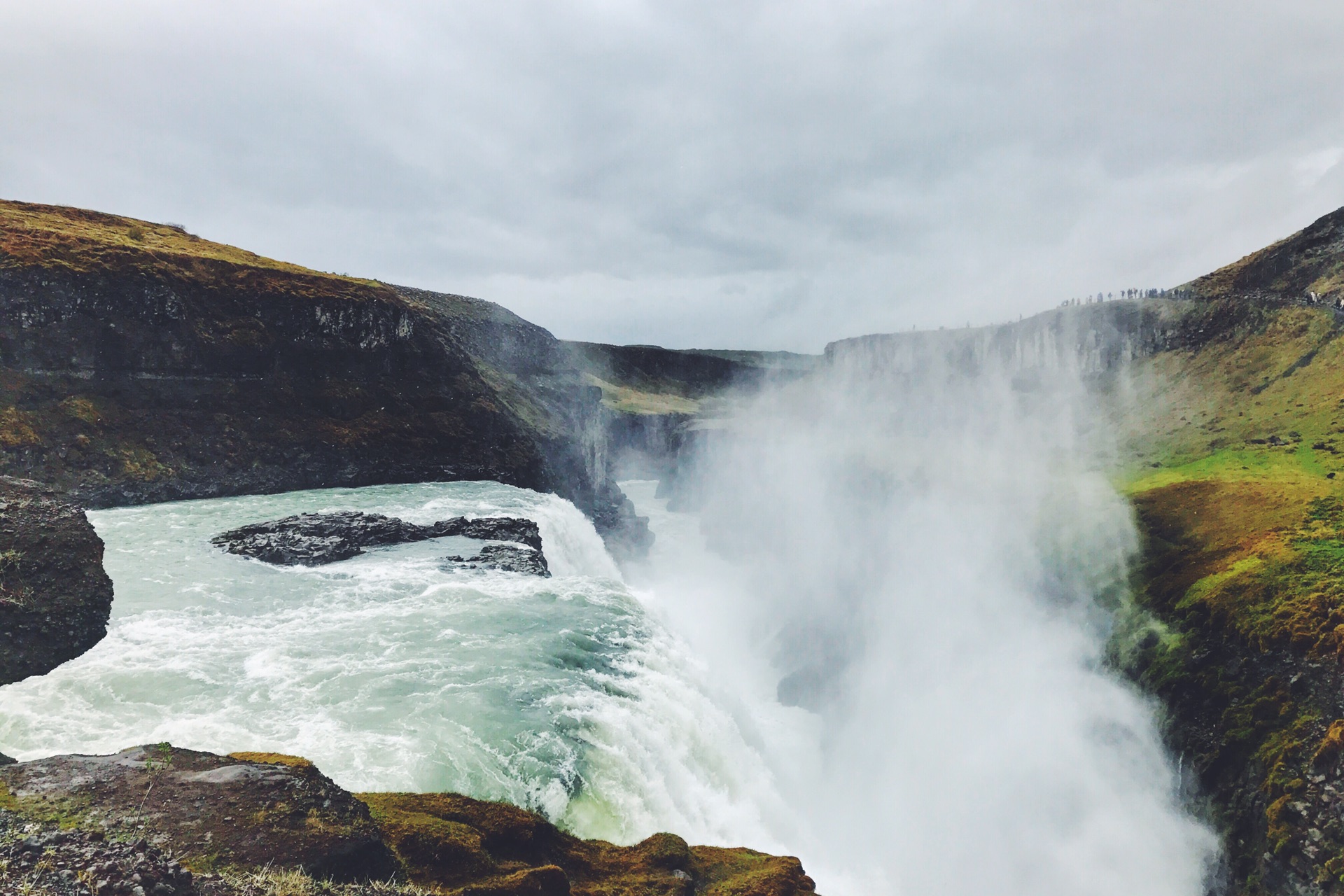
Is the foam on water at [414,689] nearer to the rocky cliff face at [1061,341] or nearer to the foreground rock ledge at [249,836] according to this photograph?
the foreground rock ledge at [249,836]

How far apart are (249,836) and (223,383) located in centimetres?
5612

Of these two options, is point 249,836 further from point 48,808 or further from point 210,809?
point 48,808

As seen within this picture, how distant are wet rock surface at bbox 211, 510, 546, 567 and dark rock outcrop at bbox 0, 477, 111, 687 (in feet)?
46.1

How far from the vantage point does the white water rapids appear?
659 inches

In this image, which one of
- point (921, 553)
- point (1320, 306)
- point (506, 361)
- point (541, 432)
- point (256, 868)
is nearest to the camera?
point (256, 868)

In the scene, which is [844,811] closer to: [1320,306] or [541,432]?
[541,432]

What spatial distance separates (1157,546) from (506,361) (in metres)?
81.5

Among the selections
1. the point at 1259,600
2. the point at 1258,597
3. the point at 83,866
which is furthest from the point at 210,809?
the point at 1258,597

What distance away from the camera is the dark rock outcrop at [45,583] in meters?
15.7

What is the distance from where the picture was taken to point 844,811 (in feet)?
108

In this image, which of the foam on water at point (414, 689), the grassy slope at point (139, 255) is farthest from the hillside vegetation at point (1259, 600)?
the grassy slope at point (139, 255)

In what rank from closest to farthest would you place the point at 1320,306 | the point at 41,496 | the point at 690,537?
the point at 41,496, the point at 1320,306, the point at 690,537

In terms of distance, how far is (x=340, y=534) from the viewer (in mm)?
35062

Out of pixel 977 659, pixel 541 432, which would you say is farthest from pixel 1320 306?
pixel 541 432
